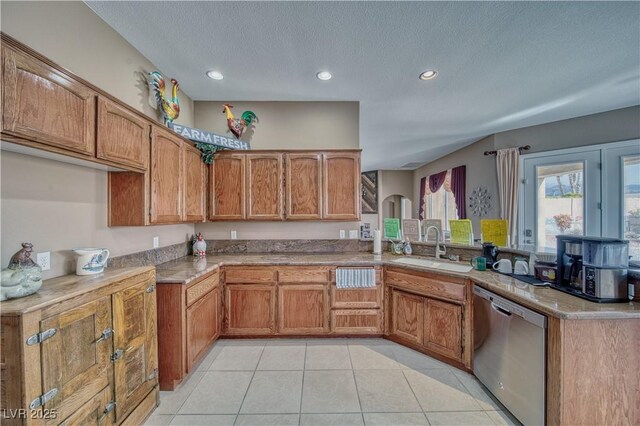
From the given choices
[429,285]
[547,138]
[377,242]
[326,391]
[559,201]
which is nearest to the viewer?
[326,391]

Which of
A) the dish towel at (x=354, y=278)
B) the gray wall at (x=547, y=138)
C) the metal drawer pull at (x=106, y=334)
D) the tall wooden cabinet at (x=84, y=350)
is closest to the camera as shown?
the tall wooden cabinet at (x=84, y=350)

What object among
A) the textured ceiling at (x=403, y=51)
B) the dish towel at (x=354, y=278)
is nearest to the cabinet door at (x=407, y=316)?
the dish towel at (x=354, y=278)

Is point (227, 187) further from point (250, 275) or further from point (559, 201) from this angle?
point (559, 201)

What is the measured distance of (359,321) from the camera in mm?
2828

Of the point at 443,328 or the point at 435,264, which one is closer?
the point at 443,328

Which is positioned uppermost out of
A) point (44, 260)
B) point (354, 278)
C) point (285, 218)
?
point (285, 218)

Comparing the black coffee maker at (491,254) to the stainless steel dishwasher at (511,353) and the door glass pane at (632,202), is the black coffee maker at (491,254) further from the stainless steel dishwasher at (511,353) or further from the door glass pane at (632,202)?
the door glass pane at (632,202)

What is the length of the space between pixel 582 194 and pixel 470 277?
304cm

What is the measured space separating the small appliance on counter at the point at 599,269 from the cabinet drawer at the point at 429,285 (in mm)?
706

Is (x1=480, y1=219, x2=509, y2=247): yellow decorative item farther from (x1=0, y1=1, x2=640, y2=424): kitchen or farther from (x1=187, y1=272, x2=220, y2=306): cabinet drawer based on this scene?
(x1=187, y1=272, x2=220, y2=306): cabinet drawer

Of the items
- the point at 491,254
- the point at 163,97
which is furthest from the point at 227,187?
the point at 491,254

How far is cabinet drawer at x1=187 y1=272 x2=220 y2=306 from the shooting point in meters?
2.18

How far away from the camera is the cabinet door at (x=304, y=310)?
9.18ft

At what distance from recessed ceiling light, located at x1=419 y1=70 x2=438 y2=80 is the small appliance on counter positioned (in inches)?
75.4
